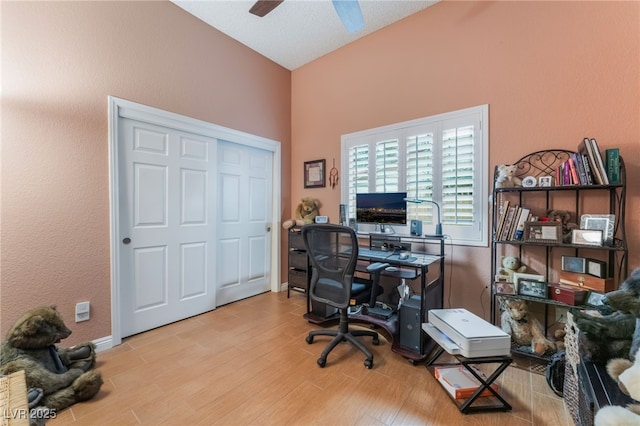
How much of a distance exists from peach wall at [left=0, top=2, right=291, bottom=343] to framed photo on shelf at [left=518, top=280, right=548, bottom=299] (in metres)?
3.33

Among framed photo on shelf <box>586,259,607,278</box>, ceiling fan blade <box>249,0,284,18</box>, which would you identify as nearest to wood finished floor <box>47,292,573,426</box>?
framed photo on shelf <box>586,259,607,278</box>

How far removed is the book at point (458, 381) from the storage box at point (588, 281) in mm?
937

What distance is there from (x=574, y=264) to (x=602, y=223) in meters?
0.34

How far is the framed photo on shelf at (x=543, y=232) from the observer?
1.80 metres

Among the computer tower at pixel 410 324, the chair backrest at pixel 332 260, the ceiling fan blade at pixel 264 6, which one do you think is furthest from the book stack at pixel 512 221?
the ceiling fan blade at pixel 264 6

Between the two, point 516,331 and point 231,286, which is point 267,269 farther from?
point 516,331

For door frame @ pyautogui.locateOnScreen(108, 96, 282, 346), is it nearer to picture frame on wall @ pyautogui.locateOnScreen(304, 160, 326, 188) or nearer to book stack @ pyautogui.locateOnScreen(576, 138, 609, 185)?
picture frame on wall @ pyautogui.locateOnScreen(304, 160, 326, 188)

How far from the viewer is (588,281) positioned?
1.75 meters

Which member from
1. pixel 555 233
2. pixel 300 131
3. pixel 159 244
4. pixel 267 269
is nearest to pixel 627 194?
pixel 555 233

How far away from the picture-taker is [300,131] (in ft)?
12.2

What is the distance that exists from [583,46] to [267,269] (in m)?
3.81

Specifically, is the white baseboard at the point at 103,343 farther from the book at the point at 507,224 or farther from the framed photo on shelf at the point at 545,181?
the framed photo on shelf at the point at 545,181

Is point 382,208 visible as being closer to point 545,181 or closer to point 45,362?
point 545,181

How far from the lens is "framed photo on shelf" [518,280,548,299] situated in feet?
6.07
